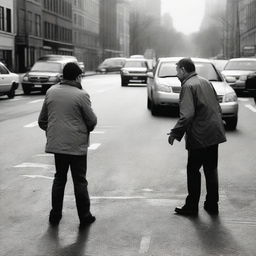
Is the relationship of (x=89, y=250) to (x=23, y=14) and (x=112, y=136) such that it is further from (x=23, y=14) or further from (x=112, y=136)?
(x=23, y=14)

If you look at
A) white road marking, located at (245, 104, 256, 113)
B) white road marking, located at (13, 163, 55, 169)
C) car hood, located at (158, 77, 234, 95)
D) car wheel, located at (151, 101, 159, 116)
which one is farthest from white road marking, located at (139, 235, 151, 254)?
white road marking, located at (245, 104, 256, 113)

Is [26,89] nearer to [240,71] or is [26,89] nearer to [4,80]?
[4,80]

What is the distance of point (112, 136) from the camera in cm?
1388

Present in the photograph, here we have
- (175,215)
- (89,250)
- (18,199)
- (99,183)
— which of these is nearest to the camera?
(89,250)

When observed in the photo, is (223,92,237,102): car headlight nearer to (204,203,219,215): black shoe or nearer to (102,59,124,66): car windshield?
(204,203,219,215): black shoe

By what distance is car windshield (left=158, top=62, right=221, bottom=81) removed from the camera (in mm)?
17531

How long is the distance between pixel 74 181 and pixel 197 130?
4.36ft

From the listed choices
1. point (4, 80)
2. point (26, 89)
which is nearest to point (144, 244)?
point (4, 80)

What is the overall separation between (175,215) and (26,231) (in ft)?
5.05

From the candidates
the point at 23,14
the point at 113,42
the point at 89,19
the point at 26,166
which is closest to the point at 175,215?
the point at 26,166

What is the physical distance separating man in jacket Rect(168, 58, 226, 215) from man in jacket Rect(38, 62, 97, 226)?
3.04 ft

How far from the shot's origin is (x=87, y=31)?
10069 cm

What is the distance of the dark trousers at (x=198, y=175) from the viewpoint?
6832 millimetres

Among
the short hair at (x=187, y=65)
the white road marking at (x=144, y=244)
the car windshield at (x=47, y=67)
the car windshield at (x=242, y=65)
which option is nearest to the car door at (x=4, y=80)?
the car windshield at (x=47, y=67)
